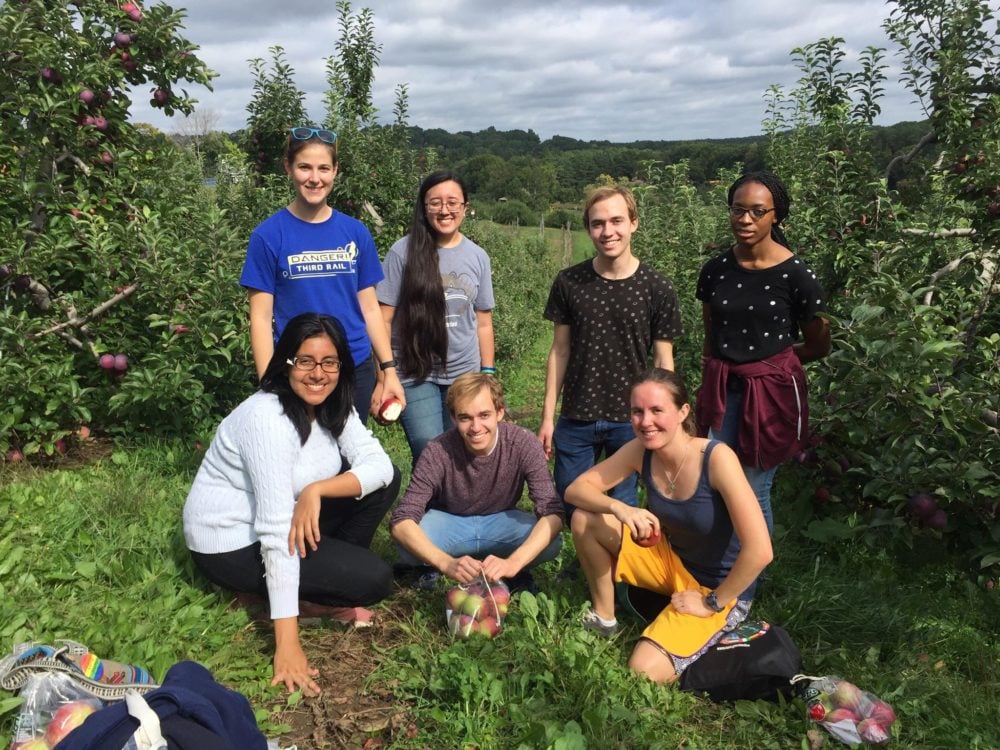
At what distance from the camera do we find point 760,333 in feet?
8.90

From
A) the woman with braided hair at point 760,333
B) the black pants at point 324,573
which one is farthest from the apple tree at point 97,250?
the woman with braided hair at point 760,333

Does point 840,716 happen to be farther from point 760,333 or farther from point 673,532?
point 760,333

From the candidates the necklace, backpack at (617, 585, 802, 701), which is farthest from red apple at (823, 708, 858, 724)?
the necklace

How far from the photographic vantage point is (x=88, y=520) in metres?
3.47

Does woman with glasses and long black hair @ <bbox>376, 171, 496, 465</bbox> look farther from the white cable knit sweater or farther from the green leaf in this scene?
the green leaf

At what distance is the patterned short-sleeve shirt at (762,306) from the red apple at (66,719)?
2.32 m

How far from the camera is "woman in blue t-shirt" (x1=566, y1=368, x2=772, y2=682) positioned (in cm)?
243

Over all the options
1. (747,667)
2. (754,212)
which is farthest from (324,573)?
(754,212)

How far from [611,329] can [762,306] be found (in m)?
0.59

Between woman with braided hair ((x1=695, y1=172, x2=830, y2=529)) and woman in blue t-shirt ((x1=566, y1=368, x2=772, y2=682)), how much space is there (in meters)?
0.28

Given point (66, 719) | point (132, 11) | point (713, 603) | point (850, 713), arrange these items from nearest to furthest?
point (66, 719) → point (850, 713) → point (713, 603) → point (132, 11)

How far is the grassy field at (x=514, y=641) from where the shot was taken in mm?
2281

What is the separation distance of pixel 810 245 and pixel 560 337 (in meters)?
2.25

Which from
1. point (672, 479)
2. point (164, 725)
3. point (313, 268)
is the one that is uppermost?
point (313, 268)
